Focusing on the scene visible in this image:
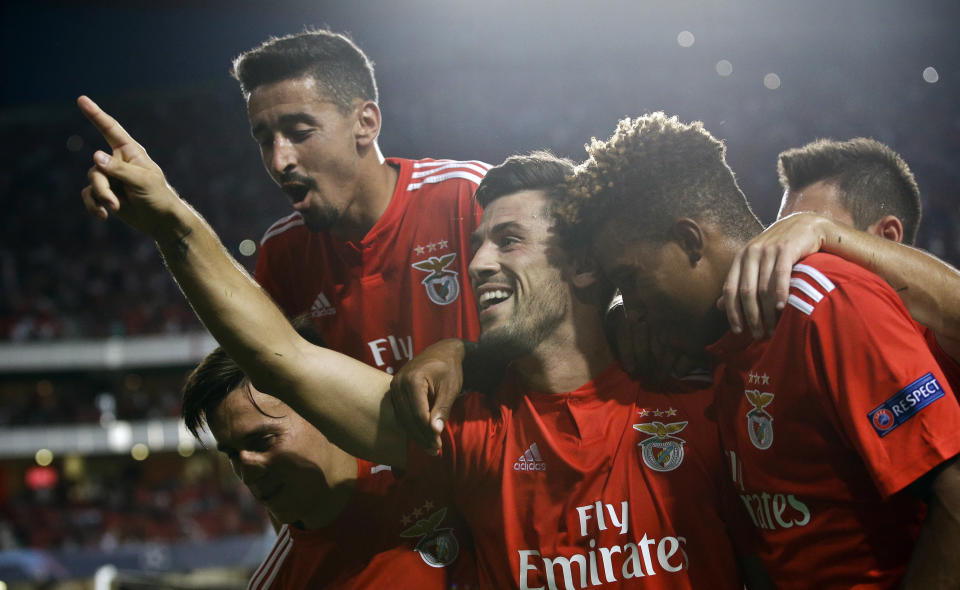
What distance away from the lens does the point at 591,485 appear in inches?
65.4

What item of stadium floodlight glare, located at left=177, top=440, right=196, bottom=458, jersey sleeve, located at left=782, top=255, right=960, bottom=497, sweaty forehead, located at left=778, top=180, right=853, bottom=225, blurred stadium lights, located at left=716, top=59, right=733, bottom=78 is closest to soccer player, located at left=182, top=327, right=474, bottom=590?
jersey sleeve, located at left=782, top=255, right=960, bottom=497

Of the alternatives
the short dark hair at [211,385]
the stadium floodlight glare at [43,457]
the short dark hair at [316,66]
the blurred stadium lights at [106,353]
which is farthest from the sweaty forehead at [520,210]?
the stadium floodlight glare at [43,457]

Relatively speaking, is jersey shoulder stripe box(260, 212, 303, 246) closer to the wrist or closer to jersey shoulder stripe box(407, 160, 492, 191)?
jersey shoulder stripe box(407, 160, 492, 191)

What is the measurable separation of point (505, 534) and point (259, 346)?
0.66 metres

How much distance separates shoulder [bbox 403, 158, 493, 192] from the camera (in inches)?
72.1

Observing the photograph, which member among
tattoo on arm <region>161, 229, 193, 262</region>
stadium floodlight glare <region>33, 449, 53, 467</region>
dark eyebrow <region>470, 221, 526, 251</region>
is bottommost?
stadium floodlight glare <region>33, 449, 53, 467</region>

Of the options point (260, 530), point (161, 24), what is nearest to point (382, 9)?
point (161, 24)

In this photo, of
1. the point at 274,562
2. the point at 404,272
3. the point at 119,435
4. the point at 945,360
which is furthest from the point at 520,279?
the point at 119,435

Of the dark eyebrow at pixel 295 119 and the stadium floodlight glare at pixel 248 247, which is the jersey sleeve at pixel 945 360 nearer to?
the dark eyebrow at pixel 295 119

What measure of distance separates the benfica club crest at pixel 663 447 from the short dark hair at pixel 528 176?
21.0 inches

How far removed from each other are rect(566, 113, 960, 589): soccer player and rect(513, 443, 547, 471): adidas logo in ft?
1.20

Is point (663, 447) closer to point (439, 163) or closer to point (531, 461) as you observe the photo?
point (531, 461)

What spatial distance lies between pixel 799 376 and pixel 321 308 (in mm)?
1078

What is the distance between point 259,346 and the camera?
55.4 inches
